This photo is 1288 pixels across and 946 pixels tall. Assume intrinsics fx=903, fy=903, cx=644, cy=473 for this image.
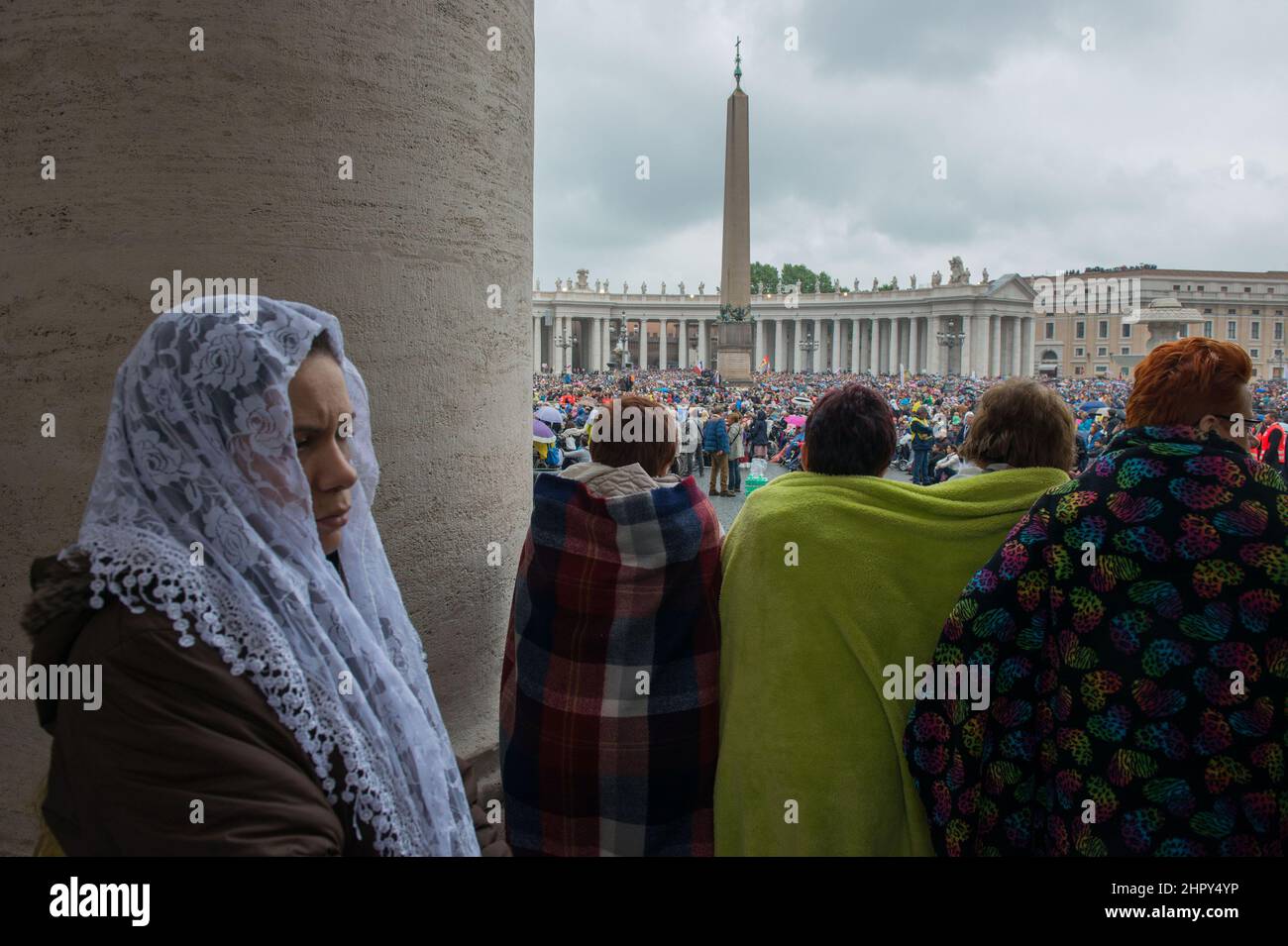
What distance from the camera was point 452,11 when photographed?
276 cm

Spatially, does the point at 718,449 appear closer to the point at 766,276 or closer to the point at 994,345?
the point at 994,345

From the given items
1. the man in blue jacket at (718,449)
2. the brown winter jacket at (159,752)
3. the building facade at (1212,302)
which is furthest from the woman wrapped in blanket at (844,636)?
the building facade at (1212,302)

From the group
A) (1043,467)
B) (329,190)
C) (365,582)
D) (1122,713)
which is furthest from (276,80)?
(1122,713)

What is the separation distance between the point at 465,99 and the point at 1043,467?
2051 millimetres

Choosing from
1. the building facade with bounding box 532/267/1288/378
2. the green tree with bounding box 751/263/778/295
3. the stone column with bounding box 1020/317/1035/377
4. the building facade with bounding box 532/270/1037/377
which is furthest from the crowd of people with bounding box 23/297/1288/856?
the green tree with bounding box 751/263/778/295

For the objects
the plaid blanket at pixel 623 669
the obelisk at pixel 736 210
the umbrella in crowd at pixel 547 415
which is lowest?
the plaid blanket at pixel 623 669

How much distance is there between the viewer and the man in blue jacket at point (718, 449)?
586 inches

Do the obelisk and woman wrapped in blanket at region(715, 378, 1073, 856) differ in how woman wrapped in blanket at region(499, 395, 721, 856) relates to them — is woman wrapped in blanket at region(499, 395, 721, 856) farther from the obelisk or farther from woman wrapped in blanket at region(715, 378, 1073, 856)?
the obelisk

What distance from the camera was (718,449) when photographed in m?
14.8

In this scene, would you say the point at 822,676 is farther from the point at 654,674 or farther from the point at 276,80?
the point at 276,80

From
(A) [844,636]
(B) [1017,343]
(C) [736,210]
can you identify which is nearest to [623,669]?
(A) [844,636]

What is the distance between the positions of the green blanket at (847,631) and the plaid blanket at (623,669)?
Result: 0.58ft

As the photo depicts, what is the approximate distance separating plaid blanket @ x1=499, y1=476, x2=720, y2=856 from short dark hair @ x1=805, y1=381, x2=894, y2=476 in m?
0.36

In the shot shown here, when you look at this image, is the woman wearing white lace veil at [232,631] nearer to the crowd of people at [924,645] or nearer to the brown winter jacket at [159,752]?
the brown winter jacket at [159,752]
